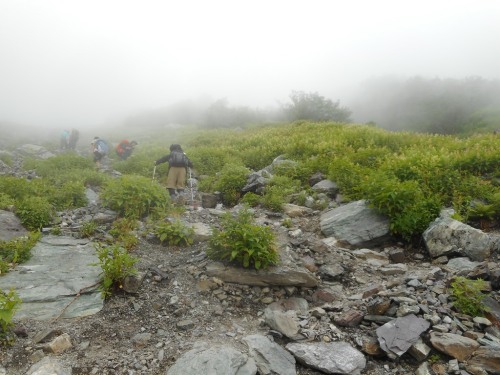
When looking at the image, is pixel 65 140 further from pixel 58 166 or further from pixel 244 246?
pixel 244 246

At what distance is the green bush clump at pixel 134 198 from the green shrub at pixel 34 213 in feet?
4.71

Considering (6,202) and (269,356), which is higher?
(6,202)

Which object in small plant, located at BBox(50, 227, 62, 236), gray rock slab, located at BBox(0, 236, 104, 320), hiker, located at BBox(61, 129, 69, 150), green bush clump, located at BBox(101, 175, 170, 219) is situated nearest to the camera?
gray rock slab, located at BBox(0, 236, 104, 320)

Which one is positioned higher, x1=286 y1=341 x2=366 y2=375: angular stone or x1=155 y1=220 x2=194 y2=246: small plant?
x1=155 y1=220 x2=194 y2=246: small plant

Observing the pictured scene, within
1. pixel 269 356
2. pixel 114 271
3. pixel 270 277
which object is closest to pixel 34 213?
pixel 114 271

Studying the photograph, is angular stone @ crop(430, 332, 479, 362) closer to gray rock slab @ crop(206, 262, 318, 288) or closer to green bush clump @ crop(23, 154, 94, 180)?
gray rock slab @ crop(206, 262, 318, 288)

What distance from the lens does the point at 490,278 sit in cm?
583

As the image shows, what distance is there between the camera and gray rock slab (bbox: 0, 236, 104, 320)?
572 cm

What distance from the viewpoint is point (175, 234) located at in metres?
8.21

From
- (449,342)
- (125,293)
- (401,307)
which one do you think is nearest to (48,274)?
(125,293)

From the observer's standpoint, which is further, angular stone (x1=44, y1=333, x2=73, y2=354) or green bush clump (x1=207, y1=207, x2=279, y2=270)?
green bush clump (x1=207, y1=207, x2=279, y2=270)

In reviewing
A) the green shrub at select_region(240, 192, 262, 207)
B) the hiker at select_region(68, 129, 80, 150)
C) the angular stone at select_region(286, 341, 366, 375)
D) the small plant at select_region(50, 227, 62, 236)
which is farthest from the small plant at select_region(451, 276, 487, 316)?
the hiker at select_region(68, 129, 80, 150)

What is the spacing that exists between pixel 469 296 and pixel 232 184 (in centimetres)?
858

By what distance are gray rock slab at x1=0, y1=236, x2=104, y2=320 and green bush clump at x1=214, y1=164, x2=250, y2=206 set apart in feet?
17.6
